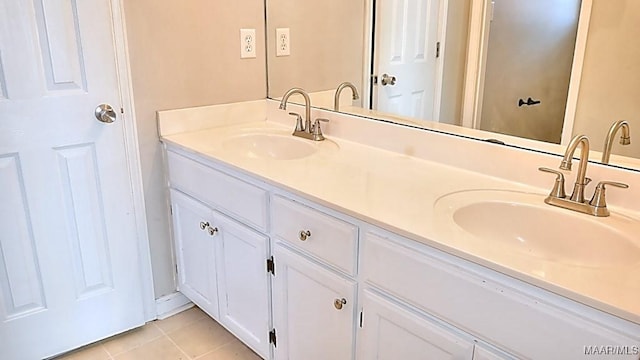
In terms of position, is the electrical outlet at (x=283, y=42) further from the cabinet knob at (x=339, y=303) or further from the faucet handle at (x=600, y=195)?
the faucet handle at (x=600, y=195)

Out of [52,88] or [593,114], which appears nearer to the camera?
[593,114]

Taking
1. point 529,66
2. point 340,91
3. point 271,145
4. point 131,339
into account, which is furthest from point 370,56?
point 131,339

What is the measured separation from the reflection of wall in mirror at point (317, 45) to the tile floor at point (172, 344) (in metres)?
1.09

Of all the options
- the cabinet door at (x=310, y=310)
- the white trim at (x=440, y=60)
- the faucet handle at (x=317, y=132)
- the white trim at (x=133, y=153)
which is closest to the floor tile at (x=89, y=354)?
the white trim at (x=133, y=153)

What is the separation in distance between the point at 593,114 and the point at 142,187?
1625 millimetres

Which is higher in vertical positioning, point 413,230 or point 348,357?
point 413,230

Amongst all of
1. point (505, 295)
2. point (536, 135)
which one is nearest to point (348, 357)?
point (505, 295)

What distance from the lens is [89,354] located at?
77.8 inches

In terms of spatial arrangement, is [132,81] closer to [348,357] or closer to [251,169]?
[251,169]

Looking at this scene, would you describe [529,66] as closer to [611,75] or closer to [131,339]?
[611,75]

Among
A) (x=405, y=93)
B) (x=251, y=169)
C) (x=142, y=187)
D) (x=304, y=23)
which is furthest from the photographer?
(x=304, y=23)

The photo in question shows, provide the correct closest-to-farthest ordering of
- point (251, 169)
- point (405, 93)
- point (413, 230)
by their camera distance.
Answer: point (413, 230), point (251, 169), point (405, 93)

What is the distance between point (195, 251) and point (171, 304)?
→ 385 millimetres

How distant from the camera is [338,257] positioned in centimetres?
133
